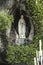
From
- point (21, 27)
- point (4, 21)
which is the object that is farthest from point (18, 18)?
point (4, 21)

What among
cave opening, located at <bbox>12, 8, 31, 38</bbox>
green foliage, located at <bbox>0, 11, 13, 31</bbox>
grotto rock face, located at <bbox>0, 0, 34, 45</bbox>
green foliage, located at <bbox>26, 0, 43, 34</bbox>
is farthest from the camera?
cave opening, located at <bbox>12, 8, 31, 38</bbox>

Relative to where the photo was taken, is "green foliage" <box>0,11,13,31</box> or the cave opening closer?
"green foliage" <box>0,11,13,31</box>

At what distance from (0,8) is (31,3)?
1176 mm

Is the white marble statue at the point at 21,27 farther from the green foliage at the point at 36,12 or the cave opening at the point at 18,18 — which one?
the green foliage at the point at 36,12

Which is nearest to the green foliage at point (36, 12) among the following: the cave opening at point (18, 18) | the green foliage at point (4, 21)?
the cave opening at point (18, 18)

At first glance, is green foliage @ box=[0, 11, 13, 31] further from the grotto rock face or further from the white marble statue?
the white marble statue

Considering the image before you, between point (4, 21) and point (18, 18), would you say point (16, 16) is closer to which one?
point (18, 18)

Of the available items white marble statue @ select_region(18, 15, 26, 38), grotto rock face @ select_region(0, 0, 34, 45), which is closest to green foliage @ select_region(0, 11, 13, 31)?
grotto rock face @ select_region(0, 0, 34, 45)

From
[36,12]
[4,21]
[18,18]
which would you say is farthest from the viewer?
[18,18]

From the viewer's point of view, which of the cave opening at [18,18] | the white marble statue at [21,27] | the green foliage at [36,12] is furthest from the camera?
the cave opening at [18,18]

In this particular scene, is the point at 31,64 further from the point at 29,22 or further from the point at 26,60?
the point at 29,22

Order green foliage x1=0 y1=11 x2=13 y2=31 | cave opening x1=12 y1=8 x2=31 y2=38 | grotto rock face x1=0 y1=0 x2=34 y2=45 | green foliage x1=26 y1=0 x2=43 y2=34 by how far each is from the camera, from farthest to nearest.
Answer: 1. cave opening x1=12 y1=8 x2=31 y2=38
2. grotto rock face x1=0 y1=0 x2=34 y2=45
3. green foliage x1=26 y1=0 x2=43 y2=34
4. green foliage x1=0 y1=11 x2=13 y2=31

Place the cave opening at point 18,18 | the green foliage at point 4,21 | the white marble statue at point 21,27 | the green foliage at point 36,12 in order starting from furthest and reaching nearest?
1. the cave opening at point 18,18
2. the white marble statue at point 21,27
3. the green foliage at point 36,12
4. the green foliage at point 4,21

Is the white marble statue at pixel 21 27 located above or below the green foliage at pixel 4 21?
below
